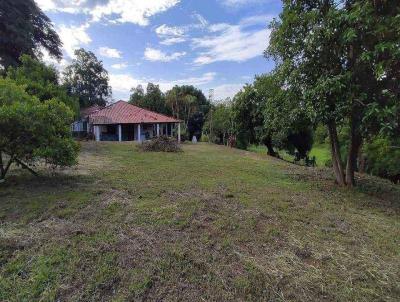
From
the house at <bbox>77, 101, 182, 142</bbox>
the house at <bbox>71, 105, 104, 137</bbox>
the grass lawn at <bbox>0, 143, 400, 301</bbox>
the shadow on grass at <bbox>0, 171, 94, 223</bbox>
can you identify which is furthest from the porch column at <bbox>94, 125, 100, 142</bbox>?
the grass lawn at <bbox>0, 143, 400, 301</bbox>

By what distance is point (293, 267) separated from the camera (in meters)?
3.37

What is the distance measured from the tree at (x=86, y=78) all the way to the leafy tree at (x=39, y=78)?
59.3 feet

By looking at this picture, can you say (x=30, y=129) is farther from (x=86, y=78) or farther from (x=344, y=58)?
(x=86, y=78)

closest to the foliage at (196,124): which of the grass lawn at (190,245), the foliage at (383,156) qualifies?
the foliage at (383,156)

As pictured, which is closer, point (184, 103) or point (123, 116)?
point (123, 116)

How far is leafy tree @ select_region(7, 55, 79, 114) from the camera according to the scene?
1280 cm

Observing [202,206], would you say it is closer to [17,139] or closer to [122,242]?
[122,242]

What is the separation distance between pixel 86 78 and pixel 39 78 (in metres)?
21.1

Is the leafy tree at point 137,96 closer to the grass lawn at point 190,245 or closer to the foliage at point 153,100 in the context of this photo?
the foliage at point 153,100

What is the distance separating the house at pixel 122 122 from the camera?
25234mm

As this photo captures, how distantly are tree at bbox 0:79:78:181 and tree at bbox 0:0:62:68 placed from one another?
1165 centimetres

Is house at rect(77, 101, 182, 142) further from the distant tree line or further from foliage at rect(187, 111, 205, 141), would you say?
foliage at rect(187, 111, 205, 141)

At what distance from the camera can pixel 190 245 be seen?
3.76 meters

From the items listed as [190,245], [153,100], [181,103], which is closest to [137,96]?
[153,100]
